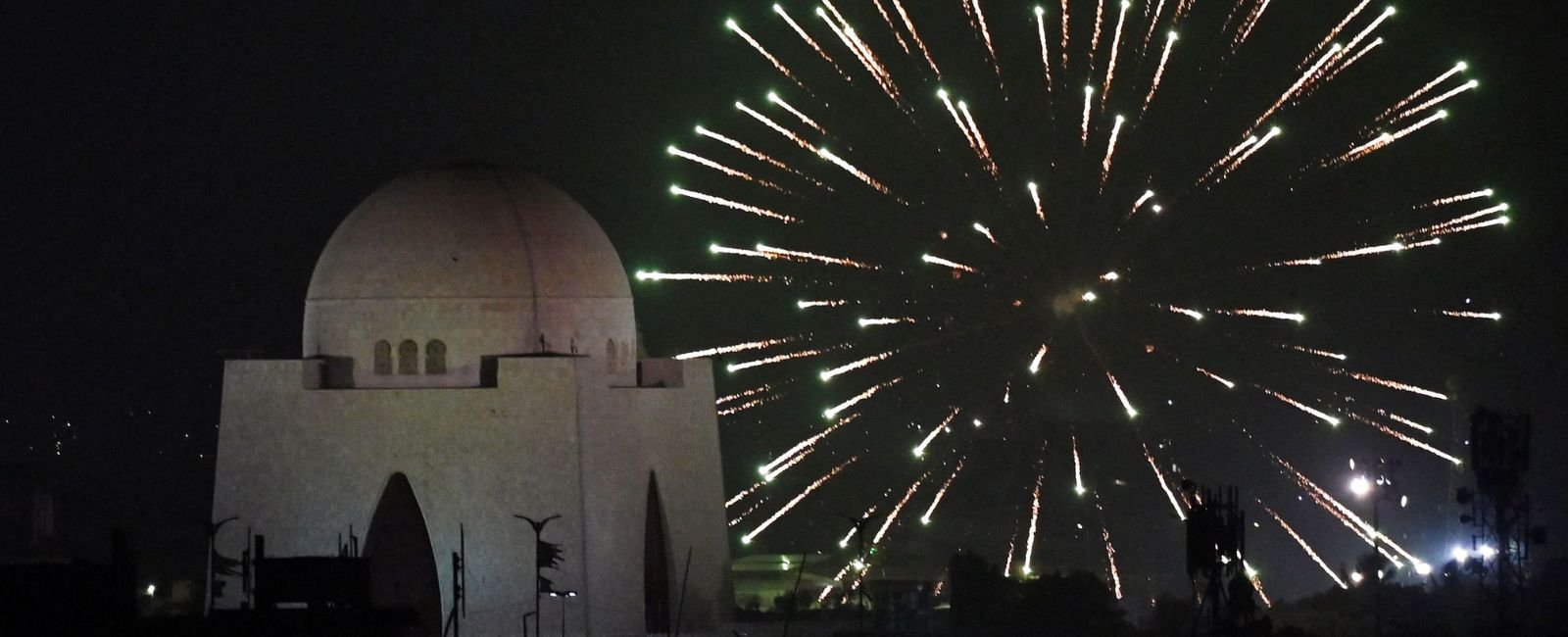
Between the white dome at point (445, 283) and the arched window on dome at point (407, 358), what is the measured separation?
0.02 m

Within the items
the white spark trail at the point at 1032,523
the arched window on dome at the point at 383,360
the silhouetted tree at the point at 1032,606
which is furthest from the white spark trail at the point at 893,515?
the arched window on dome at the point at 383,360

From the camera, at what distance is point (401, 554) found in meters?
66.2

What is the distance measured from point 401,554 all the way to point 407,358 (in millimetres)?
3233

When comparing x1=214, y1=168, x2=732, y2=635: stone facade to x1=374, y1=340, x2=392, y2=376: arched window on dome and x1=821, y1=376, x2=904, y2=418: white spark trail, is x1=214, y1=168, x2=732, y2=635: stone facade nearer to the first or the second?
x1=374, y1=340, x2=392, y2=376: arched window on dome

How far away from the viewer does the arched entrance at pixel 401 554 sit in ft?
216

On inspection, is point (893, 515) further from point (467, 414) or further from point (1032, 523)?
point (467, 414)

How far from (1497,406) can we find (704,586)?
2220 cm

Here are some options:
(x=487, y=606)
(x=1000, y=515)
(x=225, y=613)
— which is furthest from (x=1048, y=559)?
(x=225, y=613)

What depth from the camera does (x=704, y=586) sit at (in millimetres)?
69375

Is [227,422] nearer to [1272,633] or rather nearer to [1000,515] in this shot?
[1272,633]

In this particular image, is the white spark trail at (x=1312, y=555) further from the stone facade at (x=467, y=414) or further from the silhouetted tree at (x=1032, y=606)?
the stone facade at (x=467, y=414)

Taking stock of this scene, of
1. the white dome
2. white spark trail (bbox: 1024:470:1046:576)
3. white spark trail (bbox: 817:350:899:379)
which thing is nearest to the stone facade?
the white dome

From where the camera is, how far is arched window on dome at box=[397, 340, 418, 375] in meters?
66.7

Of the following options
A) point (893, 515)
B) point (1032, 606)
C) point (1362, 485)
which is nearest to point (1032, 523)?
point (893, 515)
